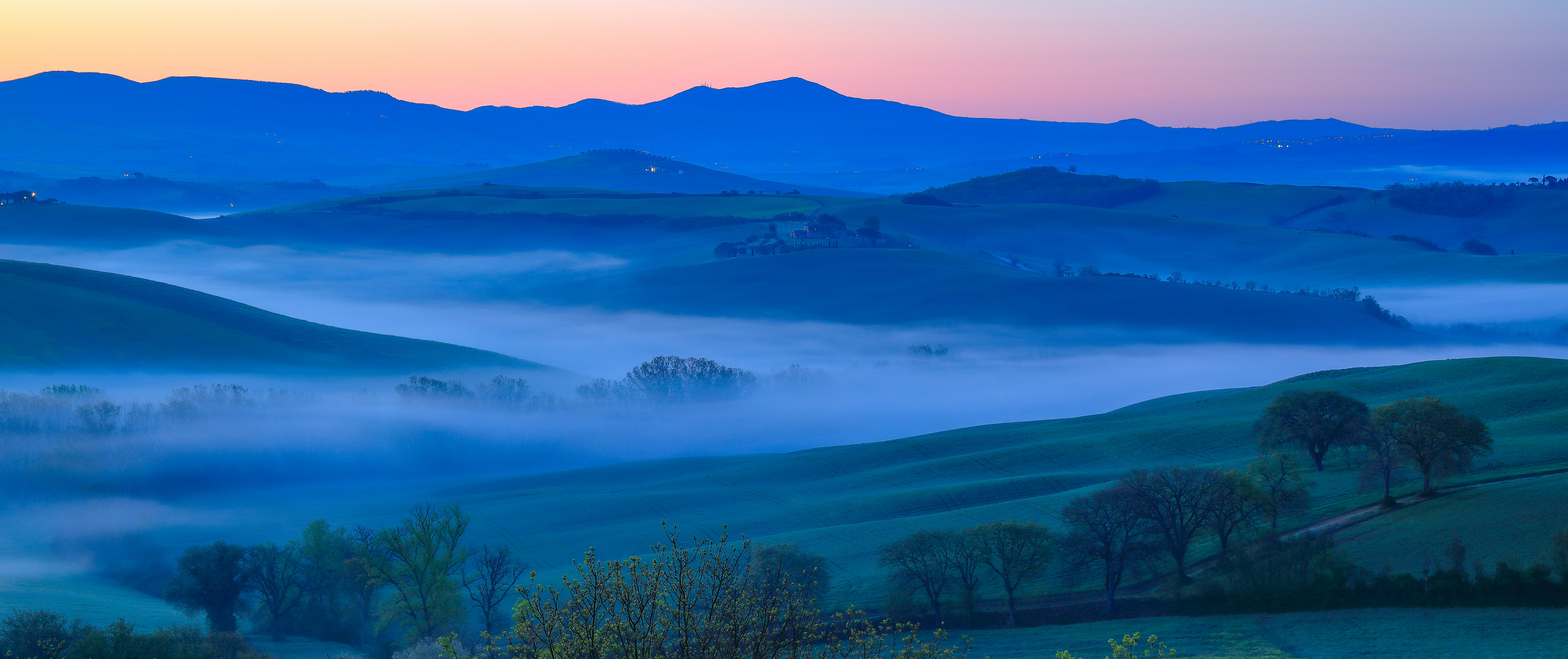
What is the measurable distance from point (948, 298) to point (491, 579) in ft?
385

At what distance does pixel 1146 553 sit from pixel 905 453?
32520mm

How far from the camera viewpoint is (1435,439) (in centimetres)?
4362

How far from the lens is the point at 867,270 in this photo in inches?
6575

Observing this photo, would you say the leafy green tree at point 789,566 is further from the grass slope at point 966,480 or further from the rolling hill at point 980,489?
the grass slope at point 966,480

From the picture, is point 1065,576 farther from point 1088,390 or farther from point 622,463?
point 1088,390

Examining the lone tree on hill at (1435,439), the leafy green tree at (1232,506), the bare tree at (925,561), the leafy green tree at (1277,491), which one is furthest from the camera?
the lone tree on hill at (1435,439)

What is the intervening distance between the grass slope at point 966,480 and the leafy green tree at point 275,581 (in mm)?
10847

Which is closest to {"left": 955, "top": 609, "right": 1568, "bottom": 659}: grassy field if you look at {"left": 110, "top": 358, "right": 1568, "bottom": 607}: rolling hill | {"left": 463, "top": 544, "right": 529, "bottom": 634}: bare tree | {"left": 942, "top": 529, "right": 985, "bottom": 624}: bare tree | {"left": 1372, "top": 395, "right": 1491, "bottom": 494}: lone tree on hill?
{"left": 942, "top": 529, "right": 985, "bottom": 624}: bare tree

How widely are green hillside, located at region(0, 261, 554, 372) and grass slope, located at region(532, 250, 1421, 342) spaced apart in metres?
46.0

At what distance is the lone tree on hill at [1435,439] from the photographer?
43.4 metres

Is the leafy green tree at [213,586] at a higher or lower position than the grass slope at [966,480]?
lower

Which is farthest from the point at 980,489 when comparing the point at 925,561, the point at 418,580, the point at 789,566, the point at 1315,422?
the point at 418,580

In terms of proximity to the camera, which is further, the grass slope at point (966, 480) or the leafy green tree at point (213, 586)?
the grass slope at point (966, 480)

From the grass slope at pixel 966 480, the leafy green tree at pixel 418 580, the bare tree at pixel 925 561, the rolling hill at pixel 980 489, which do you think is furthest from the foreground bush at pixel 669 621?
the leafy green tree at pixel 418 580
